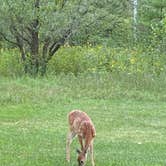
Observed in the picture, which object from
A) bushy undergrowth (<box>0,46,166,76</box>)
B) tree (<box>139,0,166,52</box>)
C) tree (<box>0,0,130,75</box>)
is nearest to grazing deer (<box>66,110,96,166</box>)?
bushy undergrowth (<box>0,46,166,76</box>)

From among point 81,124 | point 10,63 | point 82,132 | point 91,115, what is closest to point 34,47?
point 10,63

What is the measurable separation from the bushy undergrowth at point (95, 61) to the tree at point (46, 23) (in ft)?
1.51

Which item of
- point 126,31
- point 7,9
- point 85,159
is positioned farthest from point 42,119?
point 126,31

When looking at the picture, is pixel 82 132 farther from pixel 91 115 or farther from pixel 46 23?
pixel 46 23

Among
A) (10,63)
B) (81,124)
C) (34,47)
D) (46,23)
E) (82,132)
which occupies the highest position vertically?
(46,23)

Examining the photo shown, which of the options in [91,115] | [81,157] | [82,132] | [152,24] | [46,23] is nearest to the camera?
[81,157]

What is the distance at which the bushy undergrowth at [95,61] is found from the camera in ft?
67.6

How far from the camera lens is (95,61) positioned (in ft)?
71.7

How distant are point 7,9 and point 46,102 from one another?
5660 mm

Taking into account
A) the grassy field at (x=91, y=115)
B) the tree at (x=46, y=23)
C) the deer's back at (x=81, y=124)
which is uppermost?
the tree at (x=46, y=23)

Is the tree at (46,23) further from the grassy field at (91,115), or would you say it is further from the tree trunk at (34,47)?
the grassy field at (91,115)

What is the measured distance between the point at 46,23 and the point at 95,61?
217 cm

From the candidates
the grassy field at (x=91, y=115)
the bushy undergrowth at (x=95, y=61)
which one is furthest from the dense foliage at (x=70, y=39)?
the grassy field at (x=91, y=115)

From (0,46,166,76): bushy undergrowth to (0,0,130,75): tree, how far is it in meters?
0.46
